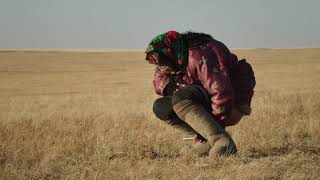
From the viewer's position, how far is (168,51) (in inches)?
185

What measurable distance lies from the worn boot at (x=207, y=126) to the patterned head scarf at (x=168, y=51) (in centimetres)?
36

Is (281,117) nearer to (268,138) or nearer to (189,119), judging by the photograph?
(268,138)

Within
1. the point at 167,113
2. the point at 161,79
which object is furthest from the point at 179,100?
the point at 161,79

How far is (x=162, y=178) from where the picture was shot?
3846 mm

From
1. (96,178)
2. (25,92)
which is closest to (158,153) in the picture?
(96,178)

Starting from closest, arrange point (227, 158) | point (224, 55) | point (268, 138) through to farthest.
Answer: point (227, 158)
point (224, 55)
point (268, 138)

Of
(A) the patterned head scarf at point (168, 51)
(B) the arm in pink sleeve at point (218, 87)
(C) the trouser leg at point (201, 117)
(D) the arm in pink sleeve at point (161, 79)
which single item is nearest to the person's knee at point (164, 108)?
(D) the arm in pink sleeve at point (161, 79)

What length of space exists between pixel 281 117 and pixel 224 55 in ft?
10.0

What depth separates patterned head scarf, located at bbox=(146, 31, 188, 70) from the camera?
4668 millimetres

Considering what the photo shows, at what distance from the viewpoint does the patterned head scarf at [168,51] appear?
4.67 meters

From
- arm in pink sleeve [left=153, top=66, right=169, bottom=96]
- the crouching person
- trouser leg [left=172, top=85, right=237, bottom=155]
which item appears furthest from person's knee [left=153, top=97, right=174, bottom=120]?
trouser leg [left=172, top=85, right=237, bottom=155]

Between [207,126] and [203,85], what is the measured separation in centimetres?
34

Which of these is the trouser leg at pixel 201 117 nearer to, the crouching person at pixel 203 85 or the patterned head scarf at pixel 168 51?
the crouching person at pixel 203 85

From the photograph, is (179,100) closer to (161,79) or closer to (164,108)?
(164,108)
